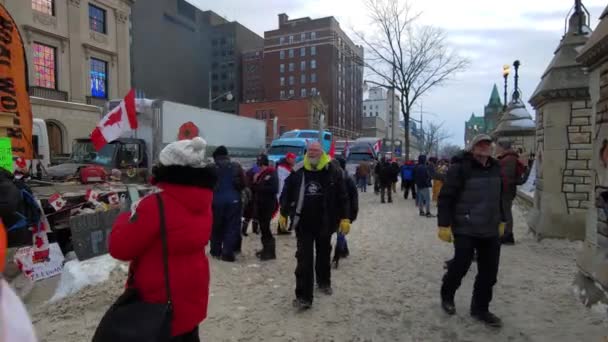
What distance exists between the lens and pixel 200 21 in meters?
78.2

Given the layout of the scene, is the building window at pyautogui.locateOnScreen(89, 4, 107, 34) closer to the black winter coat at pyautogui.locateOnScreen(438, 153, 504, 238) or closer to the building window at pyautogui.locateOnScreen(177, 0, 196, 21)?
the black winter coat at pyautogui.locateOnScreen(438, 153, 504, 238)

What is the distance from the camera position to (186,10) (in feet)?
229

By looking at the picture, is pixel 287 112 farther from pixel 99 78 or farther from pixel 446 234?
pixel 446 234

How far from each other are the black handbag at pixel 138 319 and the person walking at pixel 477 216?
2.90 metres

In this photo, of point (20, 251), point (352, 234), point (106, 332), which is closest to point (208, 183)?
point (106, 332)

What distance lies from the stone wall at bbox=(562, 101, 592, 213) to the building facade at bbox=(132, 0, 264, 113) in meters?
42.0

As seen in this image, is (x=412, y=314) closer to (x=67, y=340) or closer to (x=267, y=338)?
(x=267, y=338)

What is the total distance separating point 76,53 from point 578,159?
28.3 m

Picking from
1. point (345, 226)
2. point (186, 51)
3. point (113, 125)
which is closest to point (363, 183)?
point (113, 125)

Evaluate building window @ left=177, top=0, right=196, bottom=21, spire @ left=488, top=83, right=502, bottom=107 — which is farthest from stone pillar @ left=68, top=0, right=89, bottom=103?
spire @ left=488, top=83, right=502, bottom=107

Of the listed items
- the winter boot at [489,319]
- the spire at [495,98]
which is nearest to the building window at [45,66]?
the winter boot at [489,319]

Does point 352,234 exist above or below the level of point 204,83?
below

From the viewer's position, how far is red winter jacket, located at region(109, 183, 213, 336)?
6.78ft

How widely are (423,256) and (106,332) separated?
5748mm
